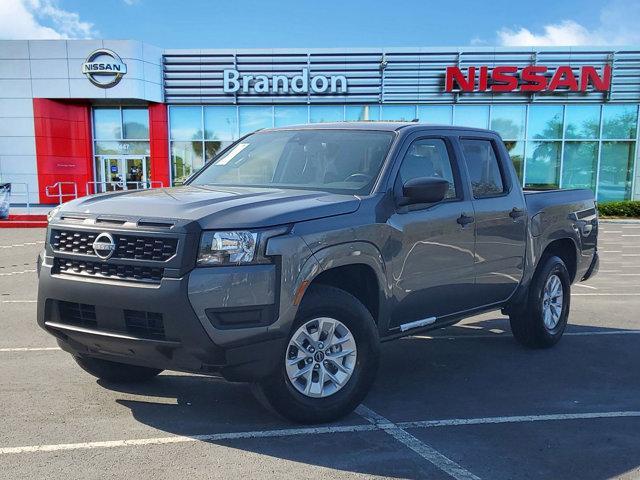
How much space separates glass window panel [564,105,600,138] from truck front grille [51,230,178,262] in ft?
88.3

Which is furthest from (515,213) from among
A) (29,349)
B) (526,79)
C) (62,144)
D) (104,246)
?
(62,144)

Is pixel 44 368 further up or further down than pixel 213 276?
further down

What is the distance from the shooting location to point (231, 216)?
3.60m

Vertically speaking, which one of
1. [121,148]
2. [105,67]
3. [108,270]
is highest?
[105,67]

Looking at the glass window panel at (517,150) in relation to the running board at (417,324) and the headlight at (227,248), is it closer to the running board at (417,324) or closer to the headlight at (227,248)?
the running board at (417,324)

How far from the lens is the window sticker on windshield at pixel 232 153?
5344 millimetres

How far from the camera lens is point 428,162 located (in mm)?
4906

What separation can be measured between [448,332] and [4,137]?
26650 mm

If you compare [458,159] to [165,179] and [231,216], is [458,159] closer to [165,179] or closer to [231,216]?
[231,216]

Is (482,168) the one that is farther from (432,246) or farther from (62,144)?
(62,144)

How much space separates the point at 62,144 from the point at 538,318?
2652cm

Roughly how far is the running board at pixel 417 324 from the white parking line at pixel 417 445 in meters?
0.64

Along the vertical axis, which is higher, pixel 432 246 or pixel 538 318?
pixel 432 246

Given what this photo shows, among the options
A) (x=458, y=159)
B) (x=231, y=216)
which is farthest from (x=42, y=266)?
(x=458, y=159)
